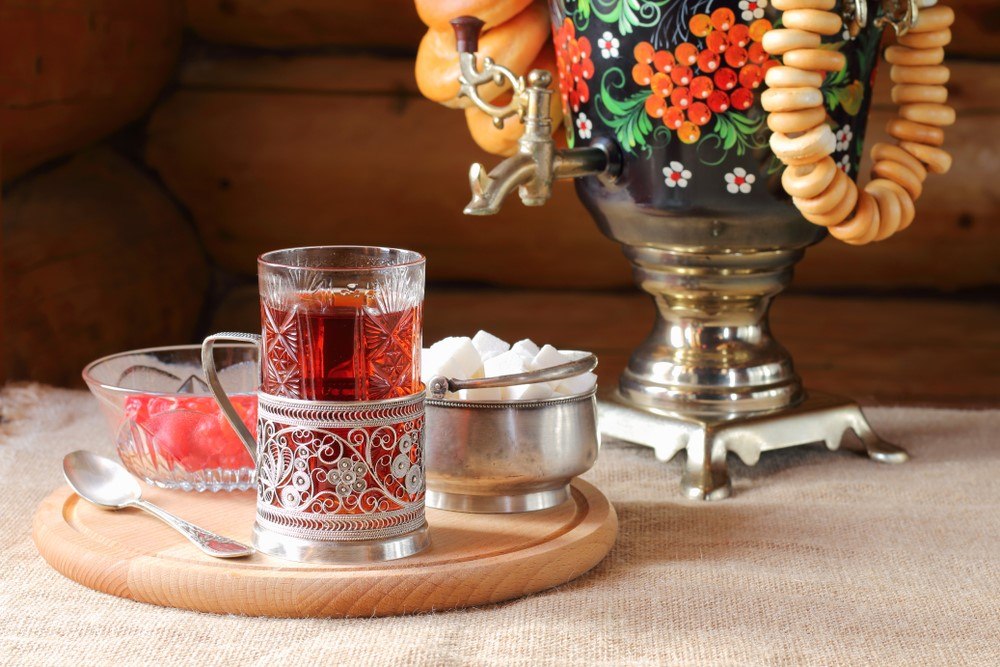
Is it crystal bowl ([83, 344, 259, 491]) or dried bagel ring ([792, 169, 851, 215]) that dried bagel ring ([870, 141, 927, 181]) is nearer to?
dried bagel ring ([792, 169, 851, 215])

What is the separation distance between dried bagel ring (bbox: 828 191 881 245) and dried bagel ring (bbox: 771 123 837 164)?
0.24ft

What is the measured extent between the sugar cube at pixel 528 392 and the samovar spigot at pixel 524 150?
17 centimetres

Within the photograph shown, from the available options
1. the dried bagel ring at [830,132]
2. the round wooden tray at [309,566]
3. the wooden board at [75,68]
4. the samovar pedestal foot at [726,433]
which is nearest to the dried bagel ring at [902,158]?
the dried bagel ring at [830,132]

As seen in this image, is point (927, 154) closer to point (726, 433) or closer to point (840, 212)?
point (840, 212)

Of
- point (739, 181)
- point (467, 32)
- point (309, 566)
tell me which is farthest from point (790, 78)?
point (309, 566)

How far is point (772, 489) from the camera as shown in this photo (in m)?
1.06

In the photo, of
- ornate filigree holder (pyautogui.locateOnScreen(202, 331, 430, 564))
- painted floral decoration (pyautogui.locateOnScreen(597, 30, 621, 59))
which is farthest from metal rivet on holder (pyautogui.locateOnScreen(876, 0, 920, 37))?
ornate filigree holder (pyautogui.locateOnScreen(202, 331, 430, 564))

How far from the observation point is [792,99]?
0.97 meters

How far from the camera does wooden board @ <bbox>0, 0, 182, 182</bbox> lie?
1.29 meters

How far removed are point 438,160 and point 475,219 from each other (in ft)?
0.31

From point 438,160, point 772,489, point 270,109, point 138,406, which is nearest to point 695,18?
point 772,489

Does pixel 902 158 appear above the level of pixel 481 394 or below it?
above

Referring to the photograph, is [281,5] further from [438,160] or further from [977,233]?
[977,233]

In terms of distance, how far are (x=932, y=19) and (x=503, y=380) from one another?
51cm
